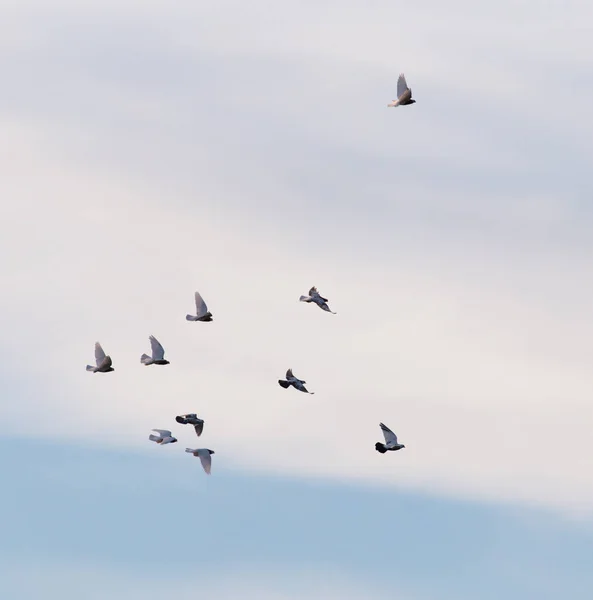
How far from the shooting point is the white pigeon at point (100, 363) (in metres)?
174

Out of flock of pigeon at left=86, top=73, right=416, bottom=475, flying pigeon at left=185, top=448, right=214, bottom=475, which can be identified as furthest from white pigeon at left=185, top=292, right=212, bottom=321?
flying pigeon at left=185, top=448, right=214, bottom=475

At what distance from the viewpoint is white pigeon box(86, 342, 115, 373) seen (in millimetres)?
174000

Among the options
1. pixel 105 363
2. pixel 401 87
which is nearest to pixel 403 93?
pixel 401 87

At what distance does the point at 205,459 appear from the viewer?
586ft

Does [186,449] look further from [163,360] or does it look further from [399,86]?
[399,86]

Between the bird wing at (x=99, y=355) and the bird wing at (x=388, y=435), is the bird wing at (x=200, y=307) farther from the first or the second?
the bird wing at (x=388, y=435)

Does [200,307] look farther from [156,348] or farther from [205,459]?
[205,459]

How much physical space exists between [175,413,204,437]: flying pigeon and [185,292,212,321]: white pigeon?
15.0 meters

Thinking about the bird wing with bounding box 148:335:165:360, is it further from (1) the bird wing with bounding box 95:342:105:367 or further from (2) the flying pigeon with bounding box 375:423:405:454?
(2) the flying pigeon with bounding box 375:423:405:454

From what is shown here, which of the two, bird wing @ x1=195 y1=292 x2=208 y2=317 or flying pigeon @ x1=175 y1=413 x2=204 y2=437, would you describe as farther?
flying pigeon @ x1=175 y1=413 x2=204 y2=437

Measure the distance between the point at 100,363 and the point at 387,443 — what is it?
91.7 ft

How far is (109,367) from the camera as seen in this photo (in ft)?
575

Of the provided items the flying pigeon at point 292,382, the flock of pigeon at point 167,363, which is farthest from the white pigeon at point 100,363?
the flying pigeon at point 292,382

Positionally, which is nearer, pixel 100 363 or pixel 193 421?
pixel 100 363
